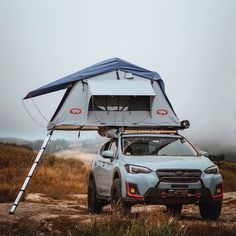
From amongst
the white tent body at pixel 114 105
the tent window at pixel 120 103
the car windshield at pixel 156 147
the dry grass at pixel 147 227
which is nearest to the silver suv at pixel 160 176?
the car windshield at pixel 156 147

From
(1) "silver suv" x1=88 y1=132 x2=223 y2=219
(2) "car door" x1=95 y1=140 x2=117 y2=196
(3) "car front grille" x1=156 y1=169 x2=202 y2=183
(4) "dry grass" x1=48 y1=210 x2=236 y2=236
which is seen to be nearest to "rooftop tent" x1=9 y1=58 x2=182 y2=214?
(2) "car door" x1=95 y1=140 x2=117 y2=196

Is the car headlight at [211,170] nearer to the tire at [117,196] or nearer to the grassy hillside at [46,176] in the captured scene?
the tire at [117,196]

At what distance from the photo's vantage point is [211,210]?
11805 mm

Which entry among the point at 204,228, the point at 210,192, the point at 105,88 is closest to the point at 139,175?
the point at 210,192

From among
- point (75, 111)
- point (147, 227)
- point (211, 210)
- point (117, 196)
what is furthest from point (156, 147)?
point (147, 227)

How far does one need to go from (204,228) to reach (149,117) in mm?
7053

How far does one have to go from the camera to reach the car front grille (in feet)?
35.7

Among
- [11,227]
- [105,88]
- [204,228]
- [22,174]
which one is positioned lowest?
[22,174]

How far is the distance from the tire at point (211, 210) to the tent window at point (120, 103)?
176 inches

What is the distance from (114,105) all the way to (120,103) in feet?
0.72

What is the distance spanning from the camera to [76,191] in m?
28.4

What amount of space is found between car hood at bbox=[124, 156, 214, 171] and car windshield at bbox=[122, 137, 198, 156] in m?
0.50

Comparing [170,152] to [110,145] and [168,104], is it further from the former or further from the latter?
[168,104]

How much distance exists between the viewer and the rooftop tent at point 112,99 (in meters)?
15.0
